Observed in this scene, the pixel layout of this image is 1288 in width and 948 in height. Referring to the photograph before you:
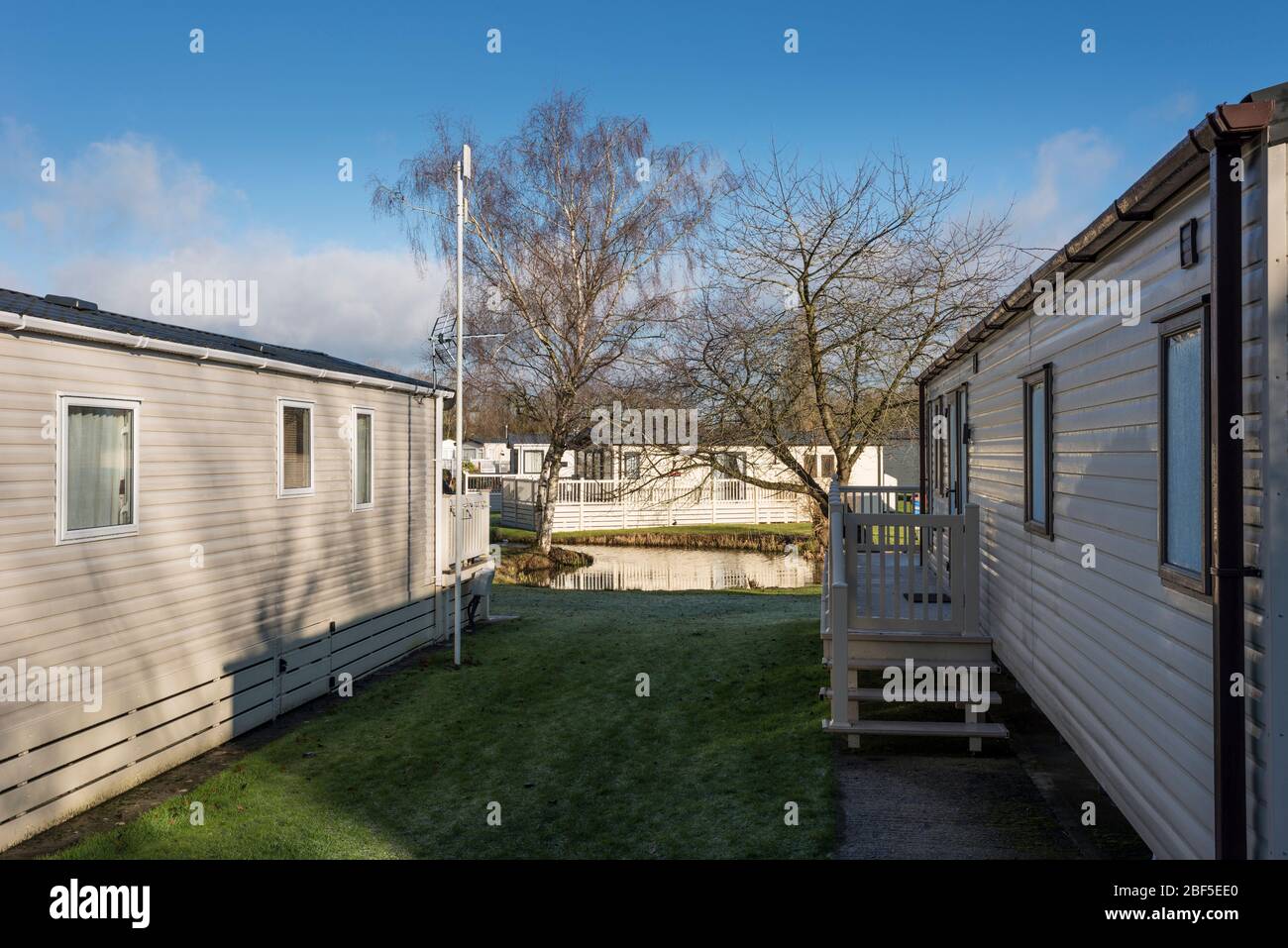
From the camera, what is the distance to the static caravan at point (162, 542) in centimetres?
609

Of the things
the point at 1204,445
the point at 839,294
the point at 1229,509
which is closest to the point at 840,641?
the point at 1204,445

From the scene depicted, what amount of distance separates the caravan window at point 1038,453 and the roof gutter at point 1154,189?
0.68 meters

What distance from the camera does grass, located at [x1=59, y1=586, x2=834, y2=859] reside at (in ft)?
18.3

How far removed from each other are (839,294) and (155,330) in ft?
34.3

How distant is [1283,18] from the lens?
667 cm

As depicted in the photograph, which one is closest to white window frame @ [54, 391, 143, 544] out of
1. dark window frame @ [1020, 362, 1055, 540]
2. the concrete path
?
the concrete path

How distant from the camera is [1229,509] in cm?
344

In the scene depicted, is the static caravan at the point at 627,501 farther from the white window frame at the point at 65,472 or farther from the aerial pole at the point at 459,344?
the white window frame at the point at 65,472

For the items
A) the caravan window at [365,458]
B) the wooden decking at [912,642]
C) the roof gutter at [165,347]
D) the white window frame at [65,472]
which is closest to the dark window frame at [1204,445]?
the wooden decking at [912,642]

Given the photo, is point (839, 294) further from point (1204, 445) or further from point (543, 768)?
point (1204, 445)

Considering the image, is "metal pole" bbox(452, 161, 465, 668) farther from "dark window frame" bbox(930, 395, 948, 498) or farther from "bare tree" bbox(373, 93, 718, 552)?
"bare tree" bbox(373, 93, 718, 552)

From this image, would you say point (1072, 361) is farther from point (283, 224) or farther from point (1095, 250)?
point (283, 224)

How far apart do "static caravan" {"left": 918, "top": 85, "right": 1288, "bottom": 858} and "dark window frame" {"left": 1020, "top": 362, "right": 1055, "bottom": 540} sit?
0.11 feet
